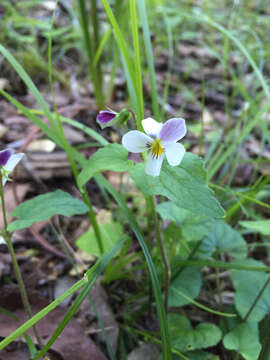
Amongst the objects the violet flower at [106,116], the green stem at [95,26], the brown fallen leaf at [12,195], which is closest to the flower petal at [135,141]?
the violet flower at [106,116]

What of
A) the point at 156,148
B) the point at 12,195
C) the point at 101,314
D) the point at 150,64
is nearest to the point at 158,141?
the point at 156,148

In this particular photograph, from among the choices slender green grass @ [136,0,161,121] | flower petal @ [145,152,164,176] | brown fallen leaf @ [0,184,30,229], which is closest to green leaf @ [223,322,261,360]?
flower petal @ [145,152,164,176]

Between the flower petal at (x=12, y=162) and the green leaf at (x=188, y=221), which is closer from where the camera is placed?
the flower petal at (x=12, y=162)

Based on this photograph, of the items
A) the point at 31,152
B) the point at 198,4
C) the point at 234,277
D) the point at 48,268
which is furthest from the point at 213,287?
the point at 198,4

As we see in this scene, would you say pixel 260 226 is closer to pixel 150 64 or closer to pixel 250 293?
pixel 250 293

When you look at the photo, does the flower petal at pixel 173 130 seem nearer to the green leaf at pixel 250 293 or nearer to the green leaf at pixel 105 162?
the green leaf at pixel 105 162

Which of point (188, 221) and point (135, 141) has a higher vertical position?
point (135, 141)
